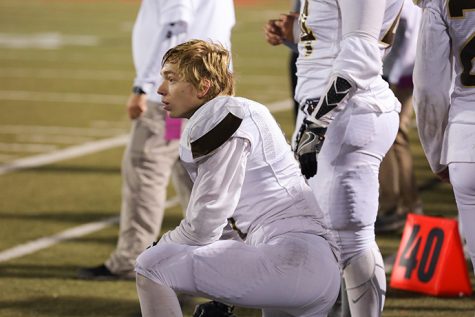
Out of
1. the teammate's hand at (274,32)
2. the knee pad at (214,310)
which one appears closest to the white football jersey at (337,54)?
the teammate's hand at (274,32)

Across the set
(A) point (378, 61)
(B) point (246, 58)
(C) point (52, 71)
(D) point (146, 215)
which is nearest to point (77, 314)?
(D) point (146, 215)

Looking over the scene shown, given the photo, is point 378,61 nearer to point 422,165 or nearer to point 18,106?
point 422,165

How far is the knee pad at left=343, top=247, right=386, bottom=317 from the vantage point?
15.2ft

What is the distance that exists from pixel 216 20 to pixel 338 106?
202cm

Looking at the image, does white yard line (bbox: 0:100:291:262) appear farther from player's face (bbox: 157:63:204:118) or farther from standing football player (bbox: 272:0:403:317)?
player's face (bbox: 157:63:204:118)

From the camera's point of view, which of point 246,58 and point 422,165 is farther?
point 246,58

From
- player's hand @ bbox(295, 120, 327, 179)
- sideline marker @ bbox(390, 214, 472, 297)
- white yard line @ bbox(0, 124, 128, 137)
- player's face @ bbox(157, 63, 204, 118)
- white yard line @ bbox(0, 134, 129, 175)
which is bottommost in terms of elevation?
white yard line @ bbox(0, 124, 128, 137)

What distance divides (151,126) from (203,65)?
7.54 ft

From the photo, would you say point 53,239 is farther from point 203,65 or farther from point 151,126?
point 203,65

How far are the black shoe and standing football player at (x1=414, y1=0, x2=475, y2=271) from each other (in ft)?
8.39

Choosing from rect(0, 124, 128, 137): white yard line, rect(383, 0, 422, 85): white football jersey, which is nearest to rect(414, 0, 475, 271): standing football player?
rect(383, 0, 422, 85): white football jersey

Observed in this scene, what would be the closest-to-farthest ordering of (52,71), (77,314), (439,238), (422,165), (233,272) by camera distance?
(233,272), (77,314), (439,238), (422,165), (52,71)

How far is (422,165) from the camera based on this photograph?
1019 centimetres

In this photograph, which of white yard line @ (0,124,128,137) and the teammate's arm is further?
white yard line @ (0,124,128,137)
